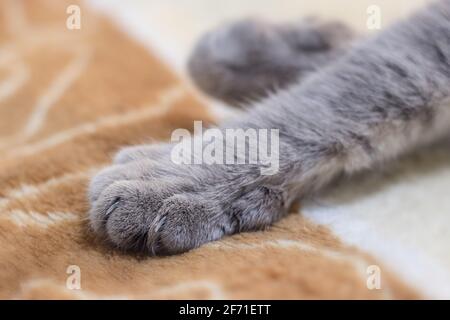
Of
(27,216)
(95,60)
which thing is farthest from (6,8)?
(27,216)

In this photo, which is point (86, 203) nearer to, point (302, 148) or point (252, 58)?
point (302, 148)

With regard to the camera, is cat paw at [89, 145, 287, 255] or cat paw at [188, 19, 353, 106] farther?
cat paw at [188, 19, 353, 106]

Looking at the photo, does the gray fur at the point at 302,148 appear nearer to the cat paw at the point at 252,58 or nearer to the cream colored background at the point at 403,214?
the cream colored background at the point at 403,214

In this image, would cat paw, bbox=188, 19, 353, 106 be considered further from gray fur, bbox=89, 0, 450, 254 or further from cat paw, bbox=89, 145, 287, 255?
cat paw, bbox=89, 145, 287, 255

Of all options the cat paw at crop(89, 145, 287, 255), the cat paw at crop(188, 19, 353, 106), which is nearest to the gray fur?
the cat paw at crop(89, 145, 287, 255)

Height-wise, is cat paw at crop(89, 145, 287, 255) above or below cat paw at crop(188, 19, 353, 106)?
below
